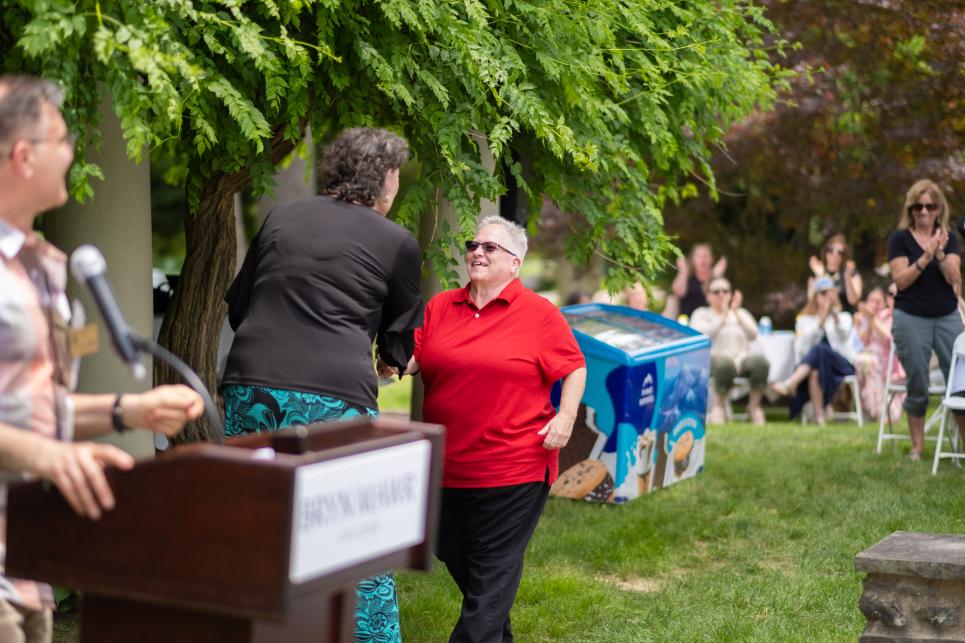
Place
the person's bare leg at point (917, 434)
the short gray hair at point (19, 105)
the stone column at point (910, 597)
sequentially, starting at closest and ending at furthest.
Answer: the short gray hair at point (19, 105), the stone column at point (910, 597), the person's bare leg at point (917, 434)

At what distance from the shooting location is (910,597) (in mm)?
4730

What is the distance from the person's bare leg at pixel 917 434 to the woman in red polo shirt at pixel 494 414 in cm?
554

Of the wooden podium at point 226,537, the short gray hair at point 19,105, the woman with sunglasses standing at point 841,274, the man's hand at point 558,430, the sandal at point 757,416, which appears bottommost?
the sandal at point 757,416

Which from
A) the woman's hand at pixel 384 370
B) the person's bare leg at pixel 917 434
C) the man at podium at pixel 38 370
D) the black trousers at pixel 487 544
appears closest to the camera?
the man at podium at pixel 38 370

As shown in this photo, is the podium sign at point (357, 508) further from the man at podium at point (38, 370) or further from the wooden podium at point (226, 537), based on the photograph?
the man at podium at point (38, 370)

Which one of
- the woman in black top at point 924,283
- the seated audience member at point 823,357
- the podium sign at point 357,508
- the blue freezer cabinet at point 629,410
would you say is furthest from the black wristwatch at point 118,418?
the seated audience member at point 823,357

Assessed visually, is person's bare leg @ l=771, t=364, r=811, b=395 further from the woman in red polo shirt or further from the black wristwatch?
the black wristwatch

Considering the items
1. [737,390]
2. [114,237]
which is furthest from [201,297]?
[737,390]

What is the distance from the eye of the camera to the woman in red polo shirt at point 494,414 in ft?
16.3

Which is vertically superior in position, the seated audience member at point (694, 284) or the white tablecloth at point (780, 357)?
the seated audience member at point (694, 284)

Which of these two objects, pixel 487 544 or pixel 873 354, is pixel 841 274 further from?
pixel 487 544

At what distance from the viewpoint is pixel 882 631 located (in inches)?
189

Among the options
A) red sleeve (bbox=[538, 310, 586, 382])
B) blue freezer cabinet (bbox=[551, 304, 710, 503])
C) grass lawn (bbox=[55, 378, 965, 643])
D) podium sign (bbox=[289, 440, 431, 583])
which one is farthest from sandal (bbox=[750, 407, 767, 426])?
podium sign (bbox=[289, 440, 431, 583])

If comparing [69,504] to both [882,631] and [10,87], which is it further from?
[882,631]
